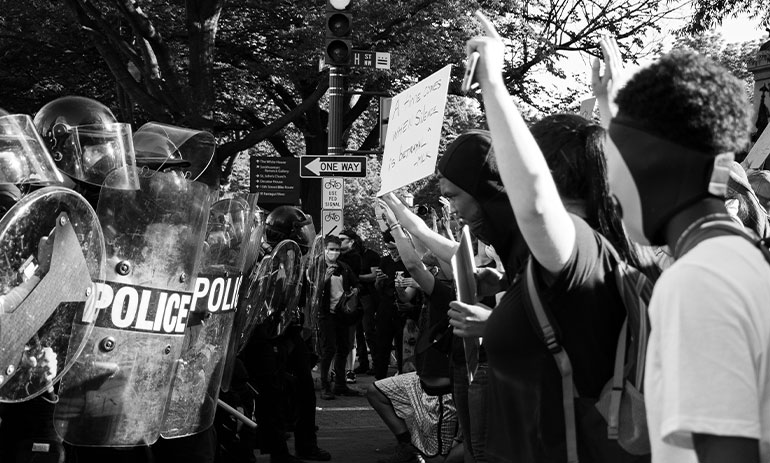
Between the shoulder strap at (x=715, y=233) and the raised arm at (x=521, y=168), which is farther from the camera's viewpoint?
the raised arm at (x=521, y=168)

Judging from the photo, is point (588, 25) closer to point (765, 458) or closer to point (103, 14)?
point (103, 14)

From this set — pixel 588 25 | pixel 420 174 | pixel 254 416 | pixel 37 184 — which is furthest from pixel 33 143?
pixel 588 25

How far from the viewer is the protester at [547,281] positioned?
2.15 metres

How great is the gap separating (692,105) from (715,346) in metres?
0.46

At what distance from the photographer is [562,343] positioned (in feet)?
7.70

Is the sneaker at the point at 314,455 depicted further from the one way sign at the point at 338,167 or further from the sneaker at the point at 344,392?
the one way sign at the point at 338,167

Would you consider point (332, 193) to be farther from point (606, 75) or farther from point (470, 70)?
point (470, 70)

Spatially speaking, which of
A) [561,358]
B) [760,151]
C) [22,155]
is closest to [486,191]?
[561,358]

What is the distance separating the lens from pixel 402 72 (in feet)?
69.9

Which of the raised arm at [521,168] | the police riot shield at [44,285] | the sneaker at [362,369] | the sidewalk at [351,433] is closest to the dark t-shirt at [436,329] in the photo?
the sidewalk at [351,433]

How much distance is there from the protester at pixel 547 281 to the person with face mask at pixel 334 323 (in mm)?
9356

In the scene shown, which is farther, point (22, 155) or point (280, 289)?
point (280, 289)

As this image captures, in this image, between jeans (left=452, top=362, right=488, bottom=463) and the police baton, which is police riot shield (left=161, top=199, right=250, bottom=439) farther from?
the police baton

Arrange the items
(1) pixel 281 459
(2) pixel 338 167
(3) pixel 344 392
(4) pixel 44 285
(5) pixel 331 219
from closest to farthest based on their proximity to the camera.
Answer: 1. (4) pixel 44 285
2. (1) pixel 281 459
3. (3) pixel 344 392
4. (2) pixel 338 167
5. (5) pixel 331 219
